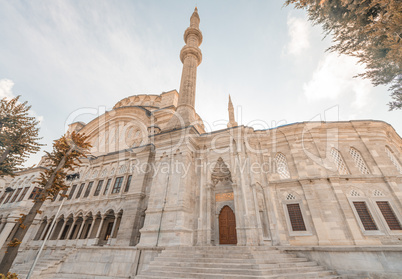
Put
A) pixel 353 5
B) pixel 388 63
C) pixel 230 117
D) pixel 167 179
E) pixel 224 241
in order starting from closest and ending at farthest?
pixel 353 5, pixel 388 63, pixel 224 241, pixel 167 179, pixel 230 117

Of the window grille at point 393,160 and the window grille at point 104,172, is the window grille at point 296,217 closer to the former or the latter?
the window grille at point 393,160

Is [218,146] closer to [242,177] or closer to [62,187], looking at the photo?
[242,177]

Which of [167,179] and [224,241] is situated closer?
[224,241]

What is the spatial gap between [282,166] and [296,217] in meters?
3.47

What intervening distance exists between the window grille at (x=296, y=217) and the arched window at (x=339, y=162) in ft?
13.1

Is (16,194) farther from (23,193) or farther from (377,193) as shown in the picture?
(377,193)

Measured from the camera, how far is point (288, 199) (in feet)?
38.2

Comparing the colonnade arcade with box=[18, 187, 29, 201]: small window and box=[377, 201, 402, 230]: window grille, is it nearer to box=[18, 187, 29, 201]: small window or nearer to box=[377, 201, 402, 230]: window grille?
box=[18, 187, 29, 201]: small window

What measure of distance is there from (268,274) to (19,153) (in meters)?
19.5

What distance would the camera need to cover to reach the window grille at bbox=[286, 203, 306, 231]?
10773 millimetres

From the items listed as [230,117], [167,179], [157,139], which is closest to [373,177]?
[167,179]

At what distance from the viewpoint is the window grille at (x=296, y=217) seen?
1077cm

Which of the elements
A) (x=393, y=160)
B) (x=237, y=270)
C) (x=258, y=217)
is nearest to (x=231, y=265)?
(x=237, y=270)

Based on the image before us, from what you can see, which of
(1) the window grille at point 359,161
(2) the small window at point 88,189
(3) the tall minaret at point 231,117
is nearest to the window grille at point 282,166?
(1) the window grille at point 359,161
